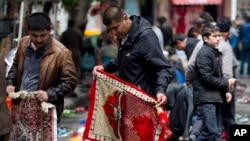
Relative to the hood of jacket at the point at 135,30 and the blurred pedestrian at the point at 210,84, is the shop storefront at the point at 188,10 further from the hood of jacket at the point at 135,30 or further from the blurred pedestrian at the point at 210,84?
the hood of jacket at the point at 135,30

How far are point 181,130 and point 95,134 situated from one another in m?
4.06

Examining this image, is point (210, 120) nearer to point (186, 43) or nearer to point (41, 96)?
point (41, 96)

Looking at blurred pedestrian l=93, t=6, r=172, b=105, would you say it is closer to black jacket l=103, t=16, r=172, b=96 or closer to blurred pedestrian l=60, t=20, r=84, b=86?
black jacket l=103, t=16, r=172, b=96

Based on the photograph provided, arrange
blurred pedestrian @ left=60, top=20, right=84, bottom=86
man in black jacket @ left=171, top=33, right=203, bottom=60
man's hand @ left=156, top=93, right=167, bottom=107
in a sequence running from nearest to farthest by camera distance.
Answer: man's hand @ left=156, top=93, right=167, bottom=107 → man in black jacket @ left=171, top=33, right=203, bottom=60 → blurred pedestrian @ left=60, top=20, right=84, bottom=86

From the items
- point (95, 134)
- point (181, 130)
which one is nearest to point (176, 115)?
point (181, 130)

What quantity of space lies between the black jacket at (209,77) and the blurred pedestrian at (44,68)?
7.75 ft

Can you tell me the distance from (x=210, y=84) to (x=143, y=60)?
2469 mm

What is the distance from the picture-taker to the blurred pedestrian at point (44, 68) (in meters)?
7.71

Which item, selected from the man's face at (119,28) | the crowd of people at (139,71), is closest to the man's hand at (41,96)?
the crowd of people at (139,71)

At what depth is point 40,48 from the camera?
7801 millimetres

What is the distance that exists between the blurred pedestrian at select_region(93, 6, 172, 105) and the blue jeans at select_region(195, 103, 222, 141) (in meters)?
2.49

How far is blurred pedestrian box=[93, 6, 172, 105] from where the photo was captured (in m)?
7.28

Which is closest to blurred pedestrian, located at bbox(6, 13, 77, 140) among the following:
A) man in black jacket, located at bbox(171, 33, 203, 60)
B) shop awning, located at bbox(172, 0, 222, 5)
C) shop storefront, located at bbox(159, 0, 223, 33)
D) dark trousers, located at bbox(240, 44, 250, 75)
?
man in black jacket, located at bbox(171, 33, 203, 60)

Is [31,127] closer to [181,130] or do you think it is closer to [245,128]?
[245,128]
